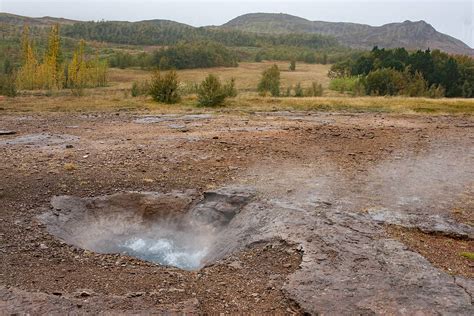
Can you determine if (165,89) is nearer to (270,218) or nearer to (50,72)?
(270,218)

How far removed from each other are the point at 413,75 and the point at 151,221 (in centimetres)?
2953

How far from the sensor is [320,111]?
16.5 m

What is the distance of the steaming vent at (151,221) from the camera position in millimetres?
6023

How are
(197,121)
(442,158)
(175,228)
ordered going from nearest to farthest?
(175,228), (442,158), (197,121)

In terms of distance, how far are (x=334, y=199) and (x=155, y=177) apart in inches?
109

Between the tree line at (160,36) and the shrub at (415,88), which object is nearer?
the shrub at (415,88)

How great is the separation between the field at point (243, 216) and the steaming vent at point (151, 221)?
22 mm

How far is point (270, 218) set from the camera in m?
5.96

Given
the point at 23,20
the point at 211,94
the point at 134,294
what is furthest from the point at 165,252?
the point at 23,20

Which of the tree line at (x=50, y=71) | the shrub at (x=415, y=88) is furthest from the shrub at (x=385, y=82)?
the tree line at (x=50, y=71)

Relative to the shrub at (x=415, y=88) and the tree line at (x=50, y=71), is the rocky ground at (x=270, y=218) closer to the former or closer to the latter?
the shrub at (x=415, y=88)

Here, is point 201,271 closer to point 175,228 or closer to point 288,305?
point 288,305

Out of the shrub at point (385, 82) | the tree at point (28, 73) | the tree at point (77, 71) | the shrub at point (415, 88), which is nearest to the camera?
the shrub at point (415, 88)

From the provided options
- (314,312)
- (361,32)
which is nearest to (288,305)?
(314,312)
